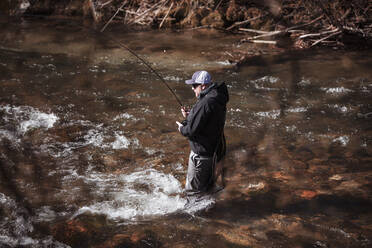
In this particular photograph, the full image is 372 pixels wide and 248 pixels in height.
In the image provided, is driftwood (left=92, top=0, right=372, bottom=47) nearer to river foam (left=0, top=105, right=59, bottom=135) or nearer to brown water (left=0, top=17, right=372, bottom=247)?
brown water (left=0, top=17, right=372, bottom=247)

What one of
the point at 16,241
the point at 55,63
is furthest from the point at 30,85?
the point at 16,241

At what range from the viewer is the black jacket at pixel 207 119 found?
4.15m

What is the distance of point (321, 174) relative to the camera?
5688mm

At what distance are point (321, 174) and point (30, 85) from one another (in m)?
7.75

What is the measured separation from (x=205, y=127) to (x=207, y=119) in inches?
4.3

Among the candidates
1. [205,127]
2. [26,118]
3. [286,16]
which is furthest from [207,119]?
[286,16]

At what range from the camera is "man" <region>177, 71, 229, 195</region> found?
4.17 m

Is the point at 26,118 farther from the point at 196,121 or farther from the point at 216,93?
the point at 216,93

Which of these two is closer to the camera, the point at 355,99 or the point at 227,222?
the point at 227,222

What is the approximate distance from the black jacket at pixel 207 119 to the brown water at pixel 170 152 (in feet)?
3.23

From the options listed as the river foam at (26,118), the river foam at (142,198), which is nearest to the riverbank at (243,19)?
the river foam at (26,118)

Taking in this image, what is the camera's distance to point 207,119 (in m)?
4.19

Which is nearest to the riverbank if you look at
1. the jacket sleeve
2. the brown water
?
the brown water

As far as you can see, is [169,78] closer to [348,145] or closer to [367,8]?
[348,145]
